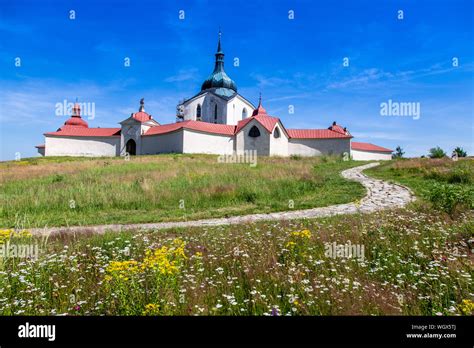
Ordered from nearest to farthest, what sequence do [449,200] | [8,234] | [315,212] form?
[8,234]
[449,200]
[315,212]

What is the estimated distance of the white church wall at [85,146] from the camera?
4706 cm

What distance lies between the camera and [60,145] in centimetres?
4712

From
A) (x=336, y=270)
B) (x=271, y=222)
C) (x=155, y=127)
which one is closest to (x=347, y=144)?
(x=155, y=127)

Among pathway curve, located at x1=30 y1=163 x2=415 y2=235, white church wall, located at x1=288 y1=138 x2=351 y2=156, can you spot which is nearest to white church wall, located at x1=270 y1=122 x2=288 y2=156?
white church wall, located at x1=288 y1=138 x2=351 y2=156

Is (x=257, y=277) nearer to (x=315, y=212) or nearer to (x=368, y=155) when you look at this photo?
(x=315, y=212)

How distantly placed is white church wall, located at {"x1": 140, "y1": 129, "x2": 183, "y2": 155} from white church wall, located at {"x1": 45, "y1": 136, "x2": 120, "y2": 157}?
641 cm

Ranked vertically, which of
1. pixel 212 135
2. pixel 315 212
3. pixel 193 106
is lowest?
pixel 315 212

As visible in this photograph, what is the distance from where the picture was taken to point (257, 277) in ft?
10.7

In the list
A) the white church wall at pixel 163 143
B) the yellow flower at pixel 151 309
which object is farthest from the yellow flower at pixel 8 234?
the white church wall at pixel 163 143

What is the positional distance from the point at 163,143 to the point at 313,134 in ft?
83.2

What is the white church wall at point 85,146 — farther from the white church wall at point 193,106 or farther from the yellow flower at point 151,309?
the yellow flower at point 151,309

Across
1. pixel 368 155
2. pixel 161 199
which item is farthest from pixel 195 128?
pixel 368 155

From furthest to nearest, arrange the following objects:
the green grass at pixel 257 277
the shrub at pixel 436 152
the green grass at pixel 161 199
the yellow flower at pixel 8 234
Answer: the shrub at pixel 436 152, the green grass at pixel 161 199, the yellow flower at pixel 8 234, the green grass at pixel 257 277

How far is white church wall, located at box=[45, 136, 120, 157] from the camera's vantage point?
47.1m
